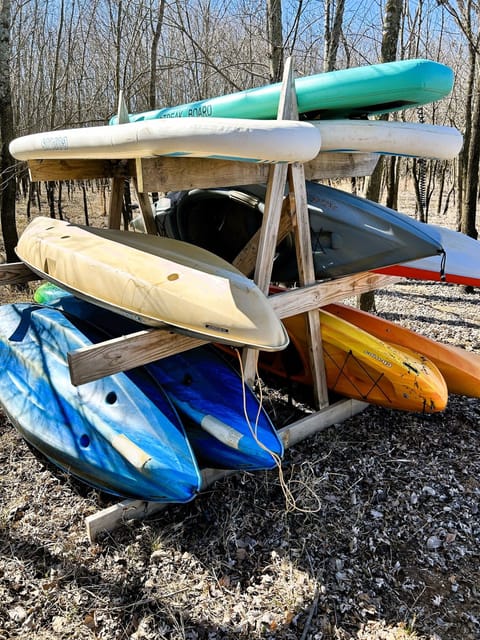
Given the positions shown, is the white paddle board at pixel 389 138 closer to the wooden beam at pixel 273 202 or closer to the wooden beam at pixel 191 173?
the wooden beam at pixel 273 202

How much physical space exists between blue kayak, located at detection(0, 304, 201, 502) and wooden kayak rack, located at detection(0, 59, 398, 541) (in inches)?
10.5

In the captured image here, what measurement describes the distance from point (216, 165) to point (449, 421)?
2318mm

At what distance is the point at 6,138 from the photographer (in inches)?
245

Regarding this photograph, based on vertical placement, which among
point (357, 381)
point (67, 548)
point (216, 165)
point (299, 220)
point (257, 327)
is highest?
point (216, 165)

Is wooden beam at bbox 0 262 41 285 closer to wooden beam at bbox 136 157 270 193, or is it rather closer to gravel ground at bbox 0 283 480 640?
gravel ground at bbox 0 283 480 640

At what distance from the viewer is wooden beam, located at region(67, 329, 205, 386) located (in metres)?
2.36

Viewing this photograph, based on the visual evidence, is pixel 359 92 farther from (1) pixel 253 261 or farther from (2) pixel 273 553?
(2) pixel 273 553

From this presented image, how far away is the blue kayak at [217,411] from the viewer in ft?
8.56

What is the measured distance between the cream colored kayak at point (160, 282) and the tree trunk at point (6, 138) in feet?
9.98

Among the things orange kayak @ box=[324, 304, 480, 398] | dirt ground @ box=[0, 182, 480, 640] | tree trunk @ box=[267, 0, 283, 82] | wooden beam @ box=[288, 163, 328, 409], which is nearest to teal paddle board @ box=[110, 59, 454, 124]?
wooden beam @ box=[288, 163, 328, 409]

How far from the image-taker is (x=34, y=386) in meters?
3.26

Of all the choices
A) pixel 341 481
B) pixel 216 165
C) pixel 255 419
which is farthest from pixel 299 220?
pixel 341 481

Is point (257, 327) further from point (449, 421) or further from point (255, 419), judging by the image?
point (449, 421)

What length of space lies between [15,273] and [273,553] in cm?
283
